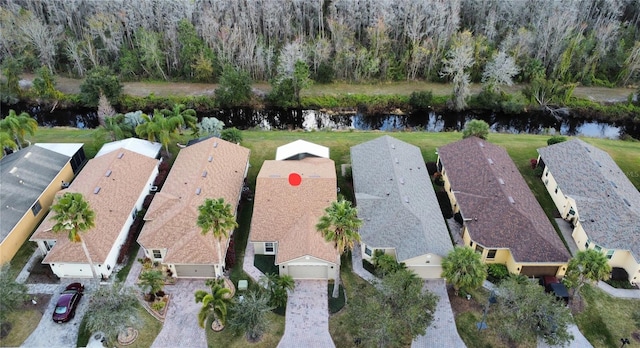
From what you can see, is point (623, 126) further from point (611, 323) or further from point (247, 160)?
point (247, 160)

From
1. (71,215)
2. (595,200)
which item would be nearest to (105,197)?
(71,215)

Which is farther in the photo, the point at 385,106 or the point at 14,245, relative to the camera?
the point at 385,106

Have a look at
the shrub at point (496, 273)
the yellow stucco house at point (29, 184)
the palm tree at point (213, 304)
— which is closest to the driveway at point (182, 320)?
the palm tree at point (213, 304)

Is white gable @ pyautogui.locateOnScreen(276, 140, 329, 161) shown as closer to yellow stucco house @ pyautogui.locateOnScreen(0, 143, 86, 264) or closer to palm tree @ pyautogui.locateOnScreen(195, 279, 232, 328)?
palm tree @ pyautogui.locateOnScreen(195, 279, 232, 328)

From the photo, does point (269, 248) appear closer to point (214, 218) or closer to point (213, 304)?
point (214, 218)

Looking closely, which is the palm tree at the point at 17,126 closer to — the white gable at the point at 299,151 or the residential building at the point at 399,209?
the white gable at the point at 299,151

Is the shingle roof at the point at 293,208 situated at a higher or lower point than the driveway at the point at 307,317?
higher

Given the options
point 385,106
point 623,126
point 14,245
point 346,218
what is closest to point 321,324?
point 346,218
